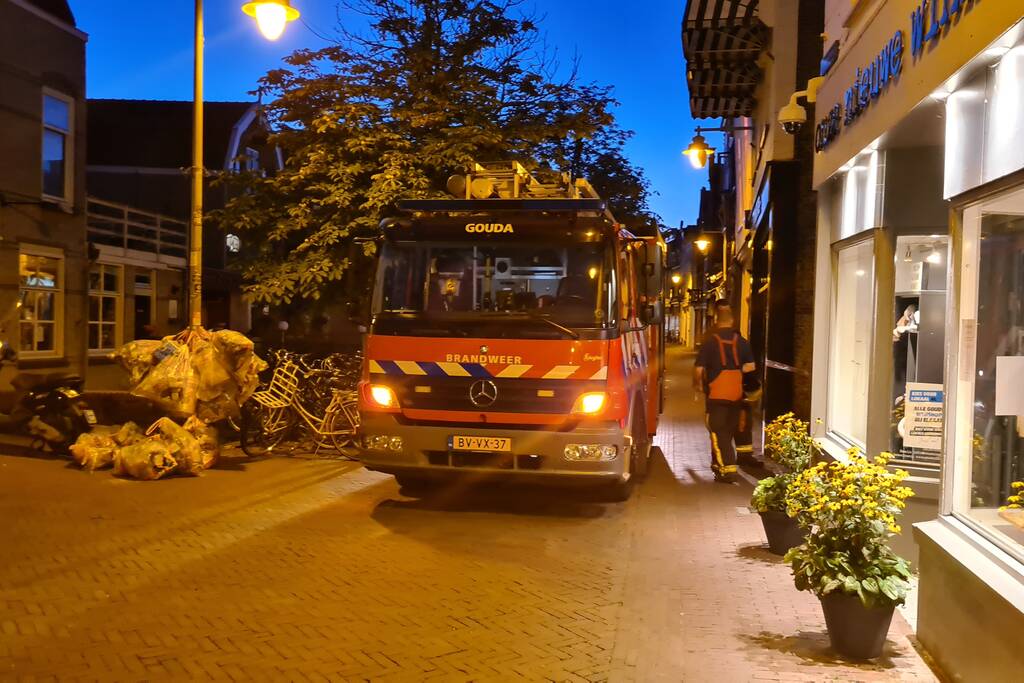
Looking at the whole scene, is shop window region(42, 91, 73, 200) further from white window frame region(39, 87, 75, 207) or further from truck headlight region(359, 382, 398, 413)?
truck headlight region(359, 382, 398, 413)

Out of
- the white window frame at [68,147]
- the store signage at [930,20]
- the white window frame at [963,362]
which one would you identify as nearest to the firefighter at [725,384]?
the store signage at [930,20]

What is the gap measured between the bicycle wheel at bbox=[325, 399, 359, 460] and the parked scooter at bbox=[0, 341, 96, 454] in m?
3.02

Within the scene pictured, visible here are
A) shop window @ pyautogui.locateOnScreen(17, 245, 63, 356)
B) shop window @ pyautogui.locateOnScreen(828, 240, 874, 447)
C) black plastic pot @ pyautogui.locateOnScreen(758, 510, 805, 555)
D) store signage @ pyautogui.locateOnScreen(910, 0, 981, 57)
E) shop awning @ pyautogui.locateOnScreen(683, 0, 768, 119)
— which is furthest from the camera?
shop awning @ pyautogui.locateOnScreen(683, 0, 768, 119)

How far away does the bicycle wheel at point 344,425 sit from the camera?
1179 centimetres

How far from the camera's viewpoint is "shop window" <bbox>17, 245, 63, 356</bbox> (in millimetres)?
15586

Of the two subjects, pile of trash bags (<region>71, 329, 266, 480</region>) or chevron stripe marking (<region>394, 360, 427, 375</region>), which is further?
pile of trash bags (<region>71, 329, 266, 480</region>)

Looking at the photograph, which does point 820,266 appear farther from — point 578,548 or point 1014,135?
point 1014,135

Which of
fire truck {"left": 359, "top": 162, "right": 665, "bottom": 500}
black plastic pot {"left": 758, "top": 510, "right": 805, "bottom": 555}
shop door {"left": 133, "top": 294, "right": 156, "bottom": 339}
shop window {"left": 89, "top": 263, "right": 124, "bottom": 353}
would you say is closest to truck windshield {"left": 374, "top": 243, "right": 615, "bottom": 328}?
fire truck {"left": 359, "top": 162, "right": 665, "bottom": 500}

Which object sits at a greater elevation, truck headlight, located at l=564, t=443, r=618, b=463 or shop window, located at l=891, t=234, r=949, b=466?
shop window, located at l=891, t=234, r=949, b=466

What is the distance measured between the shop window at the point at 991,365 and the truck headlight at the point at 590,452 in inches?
129

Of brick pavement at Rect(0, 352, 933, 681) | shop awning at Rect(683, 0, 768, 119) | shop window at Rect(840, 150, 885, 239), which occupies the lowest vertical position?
brick pavement at Rect(0, 352, 933, 681)

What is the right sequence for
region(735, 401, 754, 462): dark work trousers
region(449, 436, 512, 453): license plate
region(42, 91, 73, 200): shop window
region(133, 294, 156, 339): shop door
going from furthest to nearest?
region(133, 294, 156, 339): shop door, region(42, 91, 73, 200): shop window, region(735, 401, 754, 462): dark work trousers, region(449, 436, 512, 453): license plate

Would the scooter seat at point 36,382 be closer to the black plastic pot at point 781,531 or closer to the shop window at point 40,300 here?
the shop window at point 40,300

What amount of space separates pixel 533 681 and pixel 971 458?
2.83 meters
